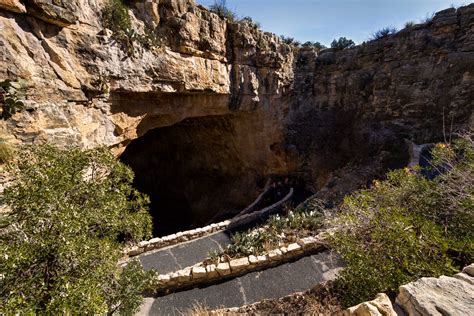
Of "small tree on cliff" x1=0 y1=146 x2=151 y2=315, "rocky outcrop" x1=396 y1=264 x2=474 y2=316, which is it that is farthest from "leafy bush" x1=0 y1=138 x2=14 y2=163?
"rocky outcrop" x1=396 y1=264 x2=474 y2=316

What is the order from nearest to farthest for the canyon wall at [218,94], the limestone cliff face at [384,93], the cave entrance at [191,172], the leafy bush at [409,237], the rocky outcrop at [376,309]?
the rocky outcrop at [376,309], the leafy bush at [409,237], the canyon wall at [218,94], the limestone cliff face at [384,93], the cave entrance at [191,172]

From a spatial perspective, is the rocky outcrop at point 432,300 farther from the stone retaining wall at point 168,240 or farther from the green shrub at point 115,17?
the green shrub at point 115,17

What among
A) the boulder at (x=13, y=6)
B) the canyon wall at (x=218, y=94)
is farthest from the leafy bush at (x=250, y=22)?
the boulder at (x=13, y=6)

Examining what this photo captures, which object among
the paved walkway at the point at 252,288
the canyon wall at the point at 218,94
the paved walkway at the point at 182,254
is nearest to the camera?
the paved walkway at the point at 252,288

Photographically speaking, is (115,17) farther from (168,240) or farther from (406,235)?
(406,235)

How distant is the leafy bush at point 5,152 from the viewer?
183 inches

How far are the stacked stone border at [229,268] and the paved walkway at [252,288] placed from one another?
147mm

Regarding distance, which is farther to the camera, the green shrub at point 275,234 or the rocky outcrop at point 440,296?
the green shrub at point 275,234

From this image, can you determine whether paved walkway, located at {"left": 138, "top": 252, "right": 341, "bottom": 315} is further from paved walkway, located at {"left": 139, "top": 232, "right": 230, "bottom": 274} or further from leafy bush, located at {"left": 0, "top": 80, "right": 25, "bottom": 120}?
leafy bush, located at {"left": 0, "top": 80, "right": 25, "bottom": 120}

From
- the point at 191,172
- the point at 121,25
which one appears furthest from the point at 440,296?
the point at 191,172

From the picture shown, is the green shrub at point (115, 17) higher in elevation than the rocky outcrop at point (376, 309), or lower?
higher

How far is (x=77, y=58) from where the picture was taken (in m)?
6.27

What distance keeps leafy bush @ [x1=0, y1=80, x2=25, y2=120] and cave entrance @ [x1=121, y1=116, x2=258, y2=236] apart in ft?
30.2

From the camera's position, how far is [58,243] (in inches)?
100.0
